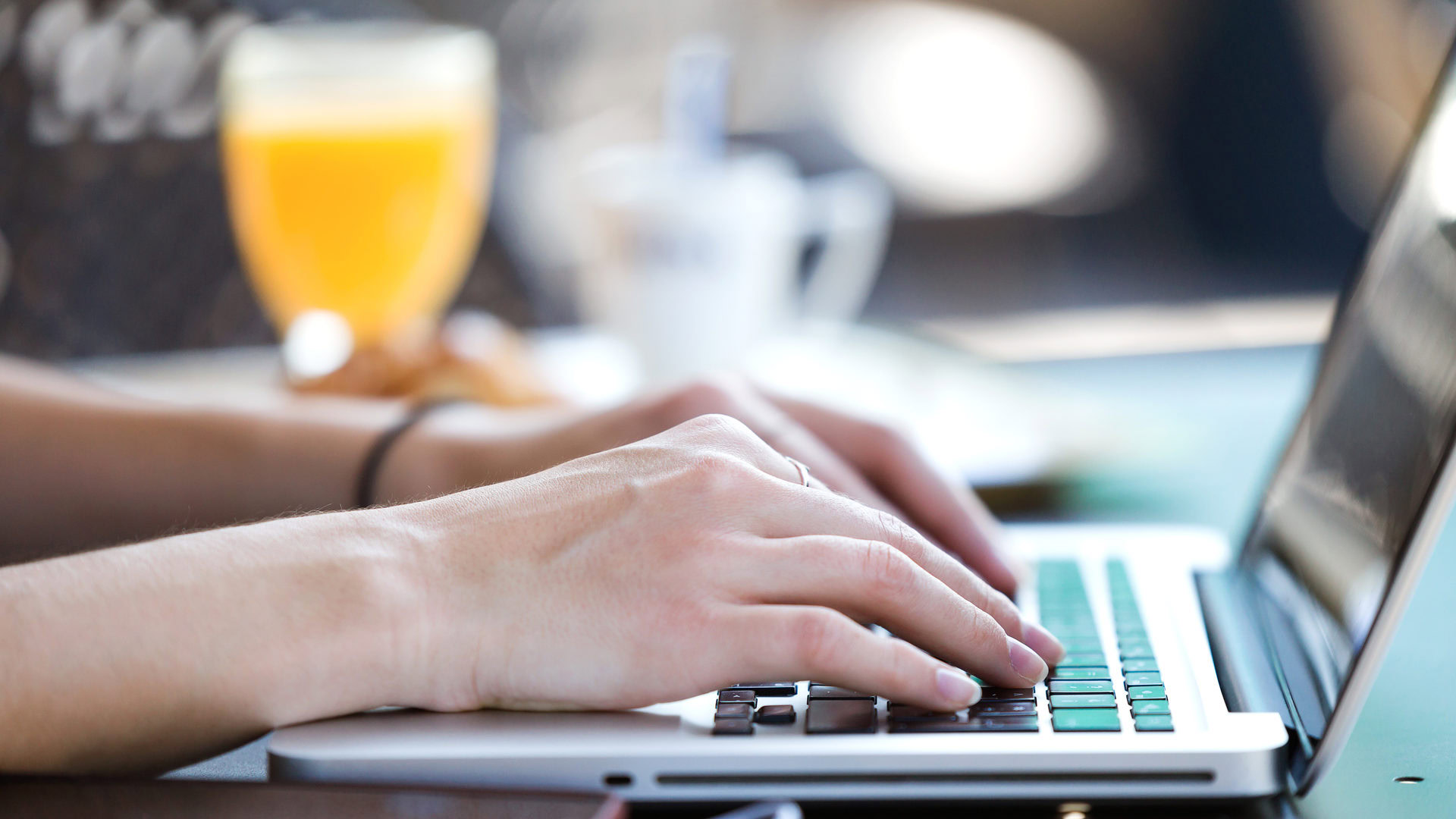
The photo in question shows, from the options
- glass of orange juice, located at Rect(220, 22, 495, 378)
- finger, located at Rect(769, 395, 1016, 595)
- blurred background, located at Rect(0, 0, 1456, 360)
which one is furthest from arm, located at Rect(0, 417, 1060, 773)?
blurred background, located at Rect(0, 0, 1456, 360)

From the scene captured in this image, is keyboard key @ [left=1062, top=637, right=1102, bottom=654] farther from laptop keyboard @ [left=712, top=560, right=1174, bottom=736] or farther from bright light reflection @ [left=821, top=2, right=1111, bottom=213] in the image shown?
bright light reflection @ [left=821, top=2, right=1111, bottom=213]

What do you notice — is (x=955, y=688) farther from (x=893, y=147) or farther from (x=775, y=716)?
(x=893, y=147)

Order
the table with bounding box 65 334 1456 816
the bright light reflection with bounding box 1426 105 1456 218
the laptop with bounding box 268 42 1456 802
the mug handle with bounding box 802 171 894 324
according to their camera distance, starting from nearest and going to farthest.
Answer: the laptop with bounding box 268 42 1456 802 → the bright light reflection with bounding box 1426 105 1456 218 → the table with bounding box 65 334 1456 816 → the mug handle with bounding box 802 171 894 324

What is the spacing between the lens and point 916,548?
1.09 ft

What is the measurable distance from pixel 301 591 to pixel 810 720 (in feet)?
0.43

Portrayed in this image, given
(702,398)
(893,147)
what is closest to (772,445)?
(702,398)

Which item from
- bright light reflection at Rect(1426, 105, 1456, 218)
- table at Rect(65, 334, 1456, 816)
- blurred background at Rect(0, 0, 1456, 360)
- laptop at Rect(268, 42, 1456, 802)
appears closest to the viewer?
laptop at Rect(268, 42, 1456, 802)

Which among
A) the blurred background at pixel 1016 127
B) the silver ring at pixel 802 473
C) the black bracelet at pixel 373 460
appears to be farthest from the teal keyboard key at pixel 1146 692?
the blurred background at pixel 1016 127

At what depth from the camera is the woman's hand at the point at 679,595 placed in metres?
0.30

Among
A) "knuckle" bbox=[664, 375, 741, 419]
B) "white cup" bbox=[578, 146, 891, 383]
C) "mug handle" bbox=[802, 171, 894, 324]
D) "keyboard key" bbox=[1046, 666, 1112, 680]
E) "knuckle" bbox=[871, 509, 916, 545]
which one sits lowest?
"keyboard key" bbox=[1046, 666, 1112, 680]

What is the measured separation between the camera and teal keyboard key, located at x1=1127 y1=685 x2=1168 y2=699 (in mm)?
307

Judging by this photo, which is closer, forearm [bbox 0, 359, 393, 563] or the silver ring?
the silver ring

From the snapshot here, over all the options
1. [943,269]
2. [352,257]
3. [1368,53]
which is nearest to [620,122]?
[943,269]

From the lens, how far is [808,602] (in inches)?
12.4
